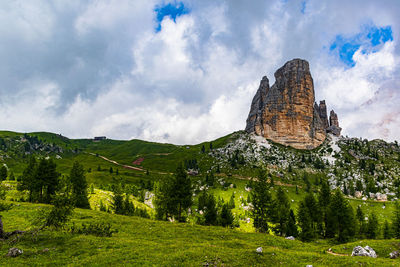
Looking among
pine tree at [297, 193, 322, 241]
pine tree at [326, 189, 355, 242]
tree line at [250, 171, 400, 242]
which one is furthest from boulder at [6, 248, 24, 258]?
pine tree at [326, 189, 355, 242]

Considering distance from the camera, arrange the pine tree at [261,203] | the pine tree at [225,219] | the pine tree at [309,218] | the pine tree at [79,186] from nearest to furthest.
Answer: the pine tree at [261,203] < the pine tree at [309,218] < the pine tree at [225,219] < the pine tree at [79,186]

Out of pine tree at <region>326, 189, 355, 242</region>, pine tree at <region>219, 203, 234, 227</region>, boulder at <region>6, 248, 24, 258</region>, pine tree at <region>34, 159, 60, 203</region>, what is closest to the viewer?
boulder at <region>6, 248, 24, 258</region>

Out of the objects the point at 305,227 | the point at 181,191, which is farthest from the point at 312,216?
the point at 181,191

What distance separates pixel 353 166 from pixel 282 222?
18705 cm

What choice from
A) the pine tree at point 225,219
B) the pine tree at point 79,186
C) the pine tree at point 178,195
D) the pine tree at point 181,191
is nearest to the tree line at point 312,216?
the pine tree at point 225,219

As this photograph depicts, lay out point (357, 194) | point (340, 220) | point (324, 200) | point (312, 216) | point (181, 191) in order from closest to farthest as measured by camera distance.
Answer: point (181, 191)
point (340, 220)
point (312, 216)
point (324, 200)
point (357, 194)

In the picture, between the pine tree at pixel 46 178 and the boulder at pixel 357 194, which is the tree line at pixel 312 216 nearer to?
the pine tree at pixel 46 178

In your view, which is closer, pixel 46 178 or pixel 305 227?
pixel 305 227

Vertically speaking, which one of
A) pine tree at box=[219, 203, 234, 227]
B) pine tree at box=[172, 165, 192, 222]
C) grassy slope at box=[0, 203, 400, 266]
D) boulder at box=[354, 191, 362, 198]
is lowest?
pine tree at box=[219, 203, 234, 227]

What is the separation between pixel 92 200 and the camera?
281 ft

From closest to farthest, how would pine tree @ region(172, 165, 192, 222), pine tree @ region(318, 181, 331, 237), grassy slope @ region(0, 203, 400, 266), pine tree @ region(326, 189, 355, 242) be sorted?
grassy slope @ region(0, 203, 400, 266) → pine tree @ region(172, 165, 192, 222) → pine tree @ region(326, 189, 355, 242) → pine tree @ region(318, 181, 331, 237)

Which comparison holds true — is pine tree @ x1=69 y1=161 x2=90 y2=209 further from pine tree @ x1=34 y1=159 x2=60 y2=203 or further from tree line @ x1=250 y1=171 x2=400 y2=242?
tree line @ x1=250 y1=171 x2=400 y2=242

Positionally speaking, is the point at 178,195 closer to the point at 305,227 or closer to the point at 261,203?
the point at 261,203

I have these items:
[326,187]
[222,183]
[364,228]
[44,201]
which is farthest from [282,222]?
[222,183]
